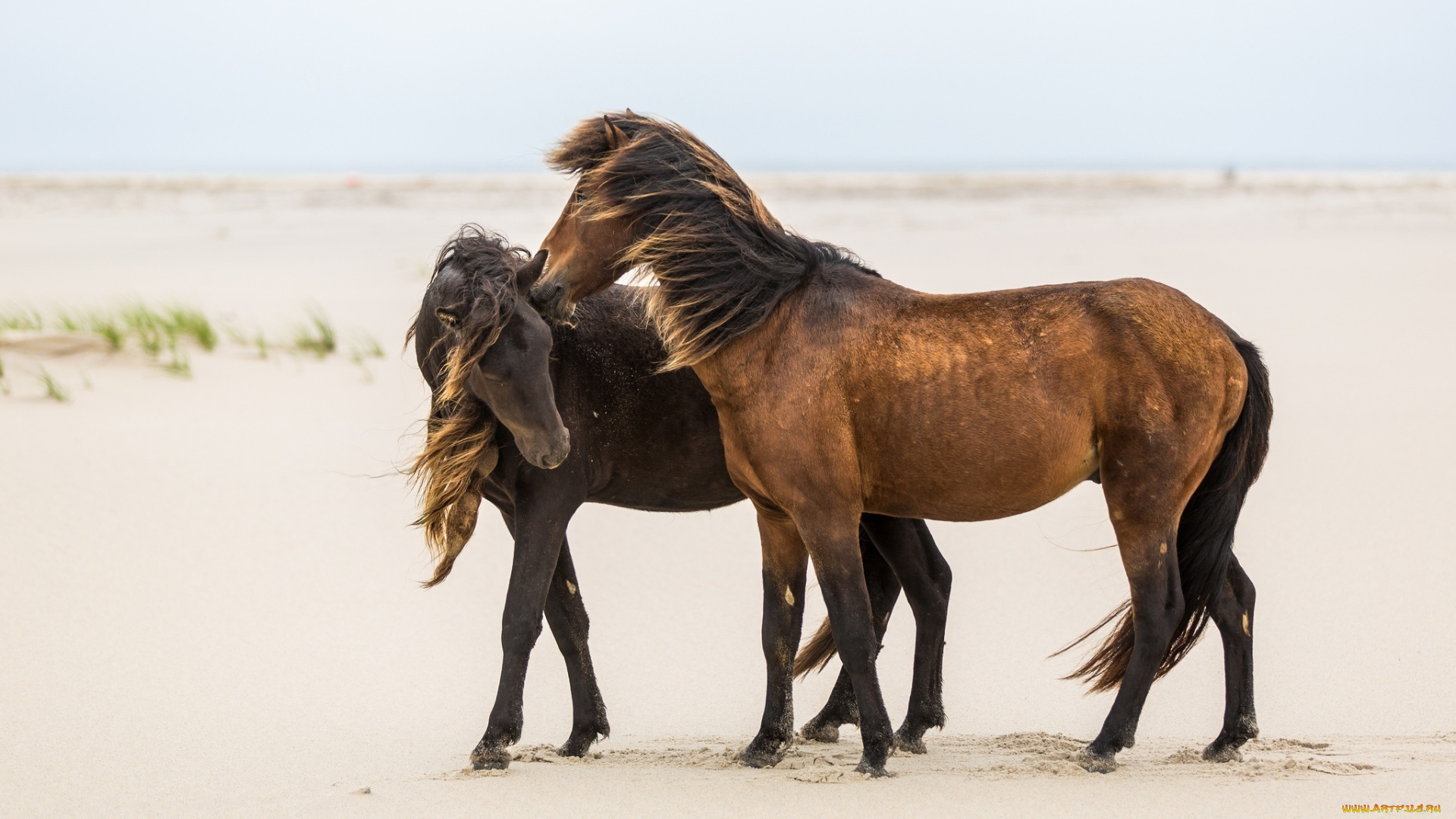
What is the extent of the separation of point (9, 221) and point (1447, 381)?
31341mm

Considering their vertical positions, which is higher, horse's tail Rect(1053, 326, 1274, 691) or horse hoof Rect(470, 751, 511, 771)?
horse's tail Rect(1053, 326, 1274, 691)

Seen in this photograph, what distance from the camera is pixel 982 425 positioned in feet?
13.9

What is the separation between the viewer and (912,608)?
5066 mm

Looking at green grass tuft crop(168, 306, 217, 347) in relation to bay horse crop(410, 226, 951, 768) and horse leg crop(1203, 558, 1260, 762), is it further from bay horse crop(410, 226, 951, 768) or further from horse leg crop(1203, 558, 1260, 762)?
horse leg crop(1203, 558, 1260, 762)

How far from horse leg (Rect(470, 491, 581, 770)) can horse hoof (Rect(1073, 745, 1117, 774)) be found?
1.93 meters

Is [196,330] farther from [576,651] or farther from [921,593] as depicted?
[921,593]

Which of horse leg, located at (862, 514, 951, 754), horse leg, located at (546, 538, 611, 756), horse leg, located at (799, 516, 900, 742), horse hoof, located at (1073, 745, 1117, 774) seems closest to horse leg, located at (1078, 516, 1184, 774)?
horse hoof, located at (1073, 745, 1117, 774)

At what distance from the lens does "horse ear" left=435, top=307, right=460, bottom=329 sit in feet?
13.7

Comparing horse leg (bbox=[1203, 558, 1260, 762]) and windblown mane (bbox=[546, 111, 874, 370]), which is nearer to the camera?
windblown mane (bbox=[546, 111, 874, 370])

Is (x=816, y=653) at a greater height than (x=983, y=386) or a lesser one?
lesser

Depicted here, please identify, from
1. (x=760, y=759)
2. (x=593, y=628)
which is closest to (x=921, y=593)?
(x=760, y=759)

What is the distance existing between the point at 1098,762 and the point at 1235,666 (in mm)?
675

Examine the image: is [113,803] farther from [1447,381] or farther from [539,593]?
[1447,381]

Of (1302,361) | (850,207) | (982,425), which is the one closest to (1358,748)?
(982,425)
